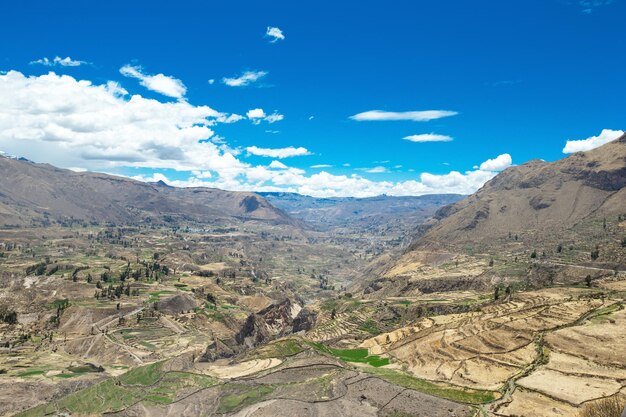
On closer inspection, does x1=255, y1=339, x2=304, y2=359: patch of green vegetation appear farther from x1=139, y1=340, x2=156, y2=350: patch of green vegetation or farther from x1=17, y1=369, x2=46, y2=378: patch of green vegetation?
x1=17, y1=369, x2=46, y2=378: patch of green vegetation

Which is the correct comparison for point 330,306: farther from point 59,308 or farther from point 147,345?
point 59,308

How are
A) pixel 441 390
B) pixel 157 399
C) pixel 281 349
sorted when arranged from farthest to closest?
1. pixel 281 349
2. pixel 157 399
3. pixel 441 390

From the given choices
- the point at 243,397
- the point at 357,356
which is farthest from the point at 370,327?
the point at 243,397

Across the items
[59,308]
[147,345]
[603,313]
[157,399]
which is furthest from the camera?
[59,308]

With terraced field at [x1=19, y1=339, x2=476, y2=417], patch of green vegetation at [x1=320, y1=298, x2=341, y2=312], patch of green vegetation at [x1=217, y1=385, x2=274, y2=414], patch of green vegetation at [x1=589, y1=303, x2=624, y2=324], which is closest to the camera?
terraced field at [x1=19, y1=339, x2=476, y2=417]

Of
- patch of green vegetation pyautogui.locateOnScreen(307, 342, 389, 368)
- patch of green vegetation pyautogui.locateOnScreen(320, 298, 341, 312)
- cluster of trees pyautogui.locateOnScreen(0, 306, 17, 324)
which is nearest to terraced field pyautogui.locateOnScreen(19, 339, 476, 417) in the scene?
patch of green vegetation pyautogui.locateOnScreen(307, 342, 389, 368)

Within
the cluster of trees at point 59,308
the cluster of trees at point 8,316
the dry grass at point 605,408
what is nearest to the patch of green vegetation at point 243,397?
the dry grass at point 605,408

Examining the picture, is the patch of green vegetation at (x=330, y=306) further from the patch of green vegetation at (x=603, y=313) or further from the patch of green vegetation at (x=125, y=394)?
the patch of green vegetation at (x=603, y=313)
